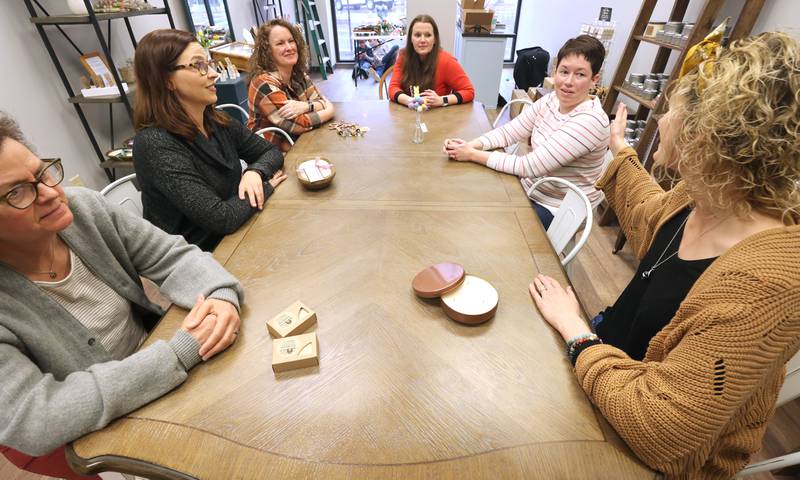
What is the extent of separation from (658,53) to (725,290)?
282cm

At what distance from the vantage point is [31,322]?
83 centimetres

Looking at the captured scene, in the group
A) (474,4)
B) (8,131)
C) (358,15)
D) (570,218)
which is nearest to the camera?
(8,131)

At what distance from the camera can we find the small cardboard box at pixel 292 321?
0.94 metres

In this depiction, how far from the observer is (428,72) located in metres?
2.88

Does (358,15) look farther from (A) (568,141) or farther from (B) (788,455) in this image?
(B) (788,455)

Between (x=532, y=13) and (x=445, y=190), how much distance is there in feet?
23.5

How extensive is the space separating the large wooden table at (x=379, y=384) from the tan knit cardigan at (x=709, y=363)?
0.08 m

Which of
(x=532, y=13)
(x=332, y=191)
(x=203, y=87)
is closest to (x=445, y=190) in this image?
(x=332, y=191)

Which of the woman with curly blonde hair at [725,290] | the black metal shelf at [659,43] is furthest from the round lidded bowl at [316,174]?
the black metal shelf at [659,43]

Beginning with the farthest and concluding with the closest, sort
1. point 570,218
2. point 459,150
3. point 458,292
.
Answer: point 459,150, point 570,218, point 458,292

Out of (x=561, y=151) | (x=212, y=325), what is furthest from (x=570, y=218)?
(x=212, y=325)

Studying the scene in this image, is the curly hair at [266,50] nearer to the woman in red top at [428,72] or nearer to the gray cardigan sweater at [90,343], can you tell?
the woman in red top at [428,72]

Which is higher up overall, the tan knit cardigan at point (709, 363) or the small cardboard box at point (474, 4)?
the small cardboard box at point (474, 4)

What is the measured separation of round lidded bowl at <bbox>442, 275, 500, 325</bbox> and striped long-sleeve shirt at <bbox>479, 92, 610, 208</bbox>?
909 millimetres
